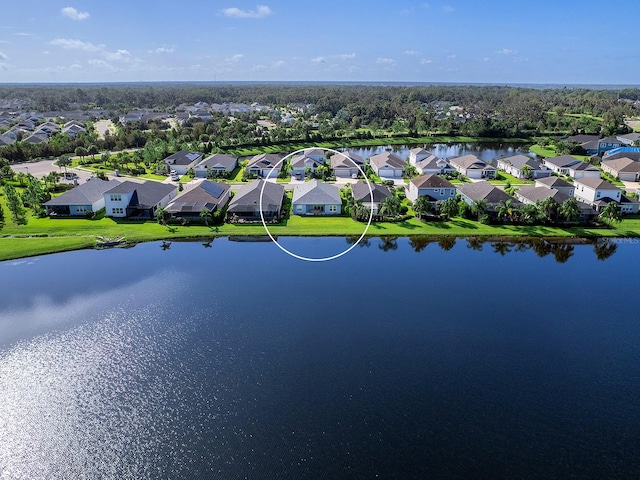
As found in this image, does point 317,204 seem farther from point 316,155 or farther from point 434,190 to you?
point 316,155

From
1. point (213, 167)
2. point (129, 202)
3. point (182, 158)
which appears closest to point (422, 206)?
point (129, 202)

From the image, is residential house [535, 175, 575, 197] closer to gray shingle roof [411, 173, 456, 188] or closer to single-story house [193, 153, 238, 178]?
gray shingle roof [411, 173, 456, 188]

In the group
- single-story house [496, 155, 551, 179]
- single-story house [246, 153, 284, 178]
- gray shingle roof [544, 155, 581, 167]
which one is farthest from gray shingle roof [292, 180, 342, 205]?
gray shingle roof [544, 155, 581, 167]

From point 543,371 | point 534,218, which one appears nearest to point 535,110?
point 534,218

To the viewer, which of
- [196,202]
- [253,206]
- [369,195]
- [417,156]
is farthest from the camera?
[417,156]

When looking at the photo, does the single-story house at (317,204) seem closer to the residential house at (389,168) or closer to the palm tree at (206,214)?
the palm tree at (206,214)

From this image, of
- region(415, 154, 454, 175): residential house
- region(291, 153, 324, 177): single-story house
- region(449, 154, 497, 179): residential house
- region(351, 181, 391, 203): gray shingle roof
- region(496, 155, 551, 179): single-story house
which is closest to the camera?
region(351, 181, 391, 203): gray shingle roof
